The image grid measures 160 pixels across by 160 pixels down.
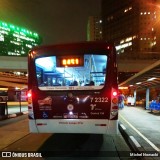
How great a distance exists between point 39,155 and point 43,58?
285 centimetres

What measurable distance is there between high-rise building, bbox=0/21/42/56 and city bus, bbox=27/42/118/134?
226 ft

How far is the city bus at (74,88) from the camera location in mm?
9383

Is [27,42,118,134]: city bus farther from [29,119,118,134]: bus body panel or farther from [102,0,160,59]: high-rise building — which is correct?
[102,0,160,59]: high-rise building

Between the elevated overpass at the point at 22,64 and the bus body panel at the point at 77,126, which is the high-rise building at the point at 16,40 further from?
the bus body panel at the point at 77,126

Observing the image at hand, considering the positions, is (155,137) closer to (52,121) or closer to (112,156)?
(112,156)

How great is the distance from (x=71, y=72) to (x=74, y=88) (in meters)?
0.48

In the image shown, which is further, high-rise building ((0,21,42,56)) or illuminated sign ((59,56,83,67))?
high-rise building ((0,21,42,56))

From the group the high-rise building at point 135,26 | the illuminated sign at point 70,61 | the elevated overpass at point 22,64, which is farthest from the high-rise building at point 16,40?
the illuminated sign at point 70,61

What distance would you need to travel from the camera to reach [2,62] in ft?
155

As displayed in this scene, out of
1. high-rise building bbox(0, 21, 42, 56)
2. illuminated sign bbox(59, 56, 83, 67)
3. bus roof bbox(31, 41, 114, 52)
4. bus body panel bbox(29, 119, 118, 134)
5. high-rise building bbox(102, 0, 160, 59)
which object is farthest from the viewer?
high-rise building bbox(102, 0, 160, 59)

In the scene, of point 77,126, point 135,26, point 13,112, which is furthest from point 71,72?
point 135,26

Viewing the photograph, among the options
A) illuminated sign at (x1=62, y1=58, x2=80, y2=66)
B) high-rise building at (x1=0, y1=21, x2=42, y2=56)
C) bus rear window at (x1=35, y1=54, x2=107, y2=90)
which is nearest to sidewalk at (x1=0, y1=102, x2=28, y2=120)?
bus rear window at (x1=35, y1=54, x2=107, y2=90)

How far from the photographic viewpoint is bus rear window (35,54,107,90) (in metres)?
9.45

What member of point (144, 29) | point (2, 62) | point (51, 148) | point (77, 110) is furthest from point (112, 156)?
point (144, 29)
